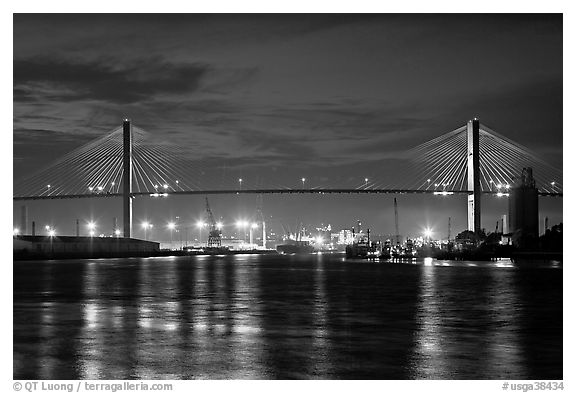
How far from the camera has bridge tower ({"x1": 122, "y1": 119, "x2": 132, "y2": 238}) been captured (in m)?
92.0

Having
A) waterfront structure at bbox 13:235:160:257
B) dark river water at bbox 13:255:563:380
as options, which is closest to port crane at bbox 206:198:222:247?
waterfront structure at bbox 13:235:160:257

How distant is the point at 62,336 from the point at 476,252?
89.9 metres

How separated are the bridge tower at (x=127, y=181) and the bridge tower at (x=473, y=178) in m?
35.1

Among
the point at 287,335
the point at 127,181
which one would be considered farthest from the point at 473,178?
the point at 287,335

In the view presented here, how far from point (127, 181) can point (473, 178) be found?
121 ft

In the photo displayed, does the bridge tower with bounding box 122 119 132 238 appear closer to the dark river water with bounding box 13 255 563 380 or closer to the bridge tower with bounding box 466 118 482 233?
the bridge tower with bounding box 466 118 482 233

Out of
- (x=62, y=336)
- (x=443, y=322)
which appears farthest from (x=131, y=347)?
(x=443, y=322)

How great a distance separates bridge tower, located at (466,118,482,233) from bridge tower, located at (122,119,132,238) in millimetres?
35062

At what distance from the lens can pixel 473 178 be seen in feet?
294

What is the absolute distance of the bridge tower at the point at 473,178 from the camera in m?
86.4

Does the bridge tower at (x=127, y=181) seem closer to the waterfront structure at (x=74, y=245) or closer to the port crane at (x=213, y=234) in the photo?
the waterfront structure at (x=74, y=245)

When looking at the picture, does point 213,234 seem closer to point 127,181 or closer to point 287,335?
point 127,181

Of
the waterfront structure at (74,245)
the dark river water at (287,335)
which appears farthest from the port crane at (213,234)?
the dark river water at (287,335)
